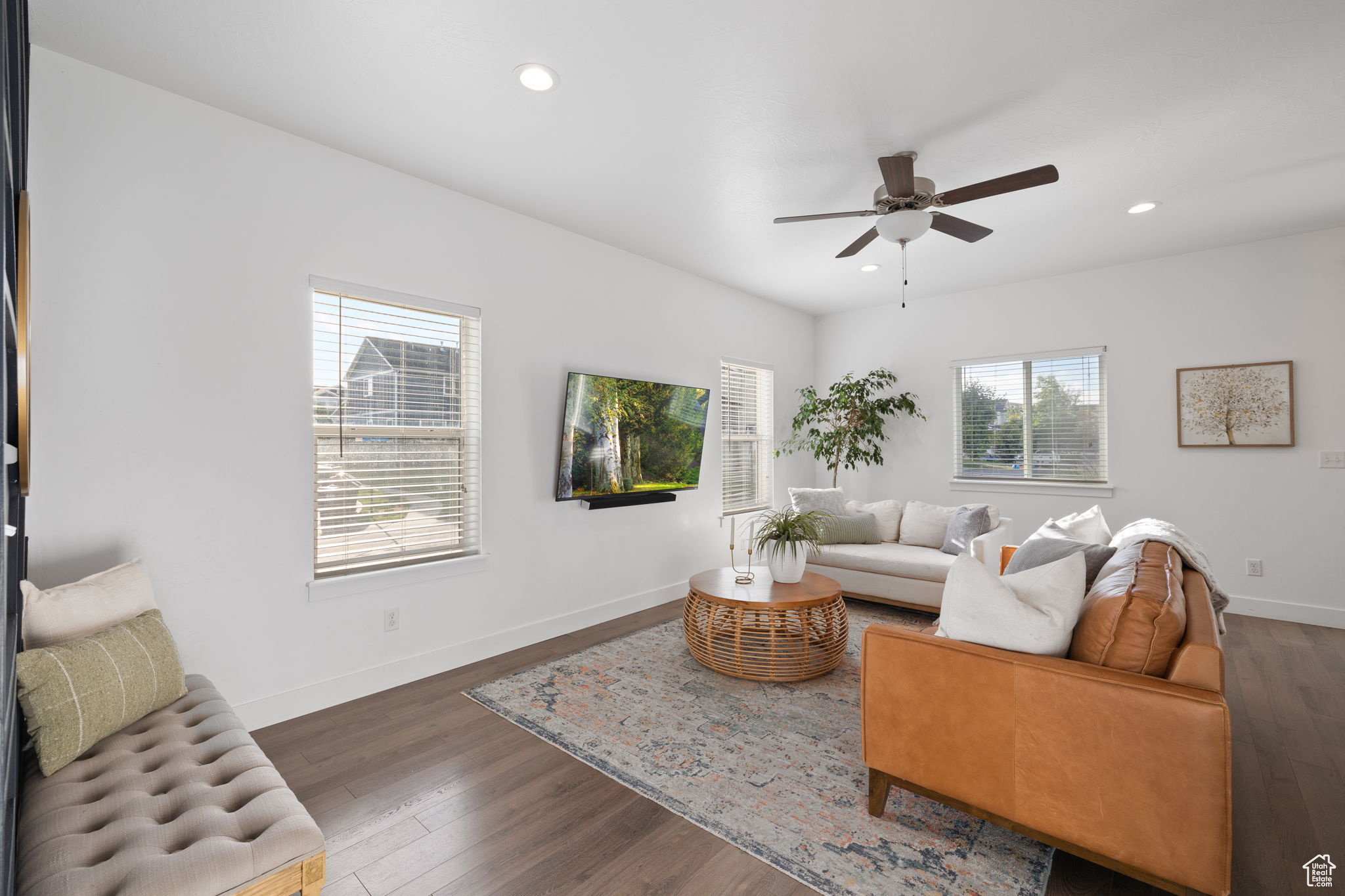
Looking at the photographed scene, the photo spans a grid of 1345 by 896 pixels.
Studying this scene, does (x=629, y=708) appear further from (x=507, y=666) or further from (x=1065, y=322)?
(x=1065, y=322)

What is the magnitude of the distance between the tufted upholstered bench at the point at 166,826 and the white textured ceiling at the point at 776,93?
90.3 inches

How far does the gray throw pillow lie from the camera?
8.20ft

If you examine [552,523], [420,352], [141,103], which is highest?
[141,103]

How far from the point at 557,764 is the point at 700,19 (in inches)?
109

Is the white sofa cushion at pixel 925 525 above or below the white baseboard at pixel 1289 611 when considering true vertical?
above

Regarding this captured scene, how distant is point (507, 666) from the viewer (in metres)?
3.38

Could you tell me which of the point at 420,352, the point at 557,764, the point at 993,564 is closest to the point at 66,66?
the point at 420,352

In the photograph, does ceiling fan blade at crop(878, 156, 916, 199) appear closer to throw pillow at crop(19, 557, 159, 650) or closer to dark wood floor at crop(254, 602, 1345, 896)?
dark wood floor at crop(254, 602, 1345, 896)

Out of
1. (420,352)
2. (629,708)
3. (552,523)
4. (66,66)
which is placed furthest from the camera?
(552,523)

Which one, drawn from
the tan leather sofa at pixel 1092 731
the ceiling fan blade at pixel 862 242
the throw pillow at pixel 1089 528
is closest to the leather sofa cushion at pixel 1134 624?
the tan leather sofa at pixel 1092 731

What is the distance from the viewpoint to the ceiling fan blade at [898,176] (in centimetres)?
256

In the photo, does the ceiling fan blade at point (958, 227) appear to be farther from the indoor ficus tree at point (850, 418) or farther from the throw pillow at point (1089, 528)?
the indoor ficus tree at point (850, 418)

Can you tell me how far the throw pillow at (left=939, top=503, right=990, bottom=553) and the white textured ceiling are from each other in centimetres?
200

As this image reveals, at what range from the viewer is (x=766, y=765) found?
237 cm
